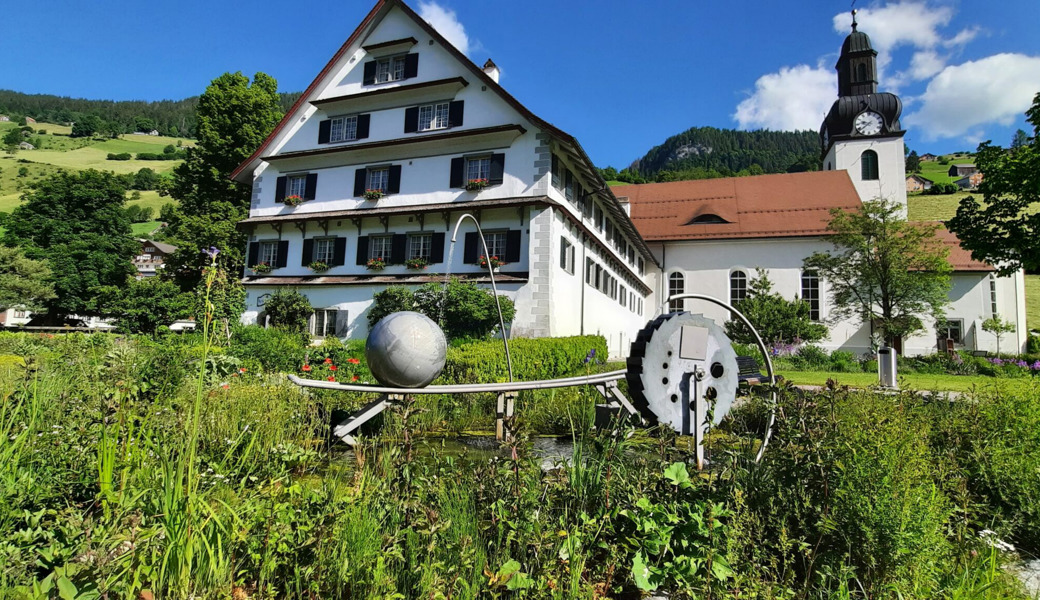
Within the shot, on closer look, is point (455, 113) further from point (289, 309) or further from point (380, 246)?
point (289, 309)

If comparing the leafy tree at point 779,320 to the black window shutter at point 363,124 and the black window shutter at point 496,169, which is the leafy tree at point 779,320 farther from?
the black window shutter at point 363,124

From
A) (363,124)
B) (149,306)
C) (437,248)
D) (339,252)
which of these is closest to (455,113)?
(363,124)

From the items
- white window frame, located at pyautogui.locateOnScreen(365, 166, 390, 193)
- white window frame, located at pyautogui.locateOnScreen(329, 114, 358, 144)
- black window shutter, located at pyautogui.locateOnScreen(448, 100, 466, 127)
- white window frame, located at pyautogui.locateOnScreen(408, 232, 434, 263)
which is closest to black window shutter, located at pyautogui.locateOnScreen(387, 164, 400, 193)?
white window frame, located at pyautogui.locateOnScreen(365, 166, 390, 193)

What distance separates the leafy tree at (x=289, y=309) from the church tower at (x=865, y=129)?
39.0 meters

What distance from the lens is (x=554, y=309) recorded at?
17.8 metres

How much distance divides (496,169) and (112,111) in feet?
577

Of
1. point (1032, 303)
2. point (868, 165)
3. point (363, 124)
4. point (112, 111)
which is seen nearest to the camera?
point (363, 124)

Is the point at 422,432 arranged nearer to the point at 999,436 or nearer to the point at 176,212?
the point at 999,436

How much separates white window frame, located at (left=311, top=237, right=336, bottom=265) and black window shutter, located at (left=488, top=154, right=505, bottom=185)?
7.48 metres

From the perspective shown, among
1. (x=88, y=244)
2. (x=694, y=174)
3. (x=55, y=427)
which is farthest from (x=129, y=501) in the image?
(x=694, y=174)

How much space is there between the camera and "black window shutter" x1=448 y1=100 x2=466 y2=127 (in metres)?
20.1

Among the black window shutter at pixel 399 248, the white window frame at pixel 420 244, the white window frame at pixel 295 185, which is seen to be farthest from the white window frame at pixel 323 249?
the white window frame at pixel 420 244

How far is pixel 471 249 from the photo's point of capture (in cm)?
1898

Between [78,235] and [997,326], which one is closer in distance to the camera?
[997,326]
